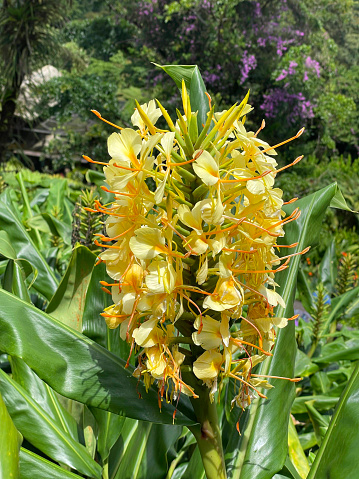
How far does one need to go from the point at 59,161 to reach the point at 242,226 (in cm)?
1597

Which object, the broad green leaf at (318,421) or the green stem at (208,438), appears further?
the broad green leaf at (318,421)

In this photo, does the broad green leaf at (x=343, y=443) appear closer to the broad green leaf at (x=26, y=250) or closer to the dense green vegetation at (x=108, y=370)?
the dense green vegetation at (x=108, y=370)

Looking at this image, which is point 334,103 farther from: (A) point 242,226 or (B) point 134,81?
(A) point 242,226

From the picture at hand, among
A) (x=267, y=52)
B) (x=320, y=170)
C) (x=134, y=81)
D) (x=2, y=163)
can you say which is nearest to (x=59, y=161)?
(x=134, y=81)

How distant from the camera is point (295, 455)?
137cm

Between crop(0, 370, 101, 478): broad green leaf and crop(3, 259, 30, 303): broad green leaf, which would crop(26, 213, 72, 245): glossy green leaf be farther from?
crop(0, 370, 101, 478): broad green leaf

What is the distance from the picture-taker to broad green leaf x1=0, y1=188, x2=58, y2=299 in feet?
5.92

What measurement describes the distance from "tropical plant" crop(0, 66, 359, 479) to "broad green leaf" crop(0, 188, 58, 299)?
369 millimetres

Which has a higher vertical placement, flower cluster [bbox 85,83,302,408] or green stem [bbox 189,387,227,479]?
flower cluster [bbox 85,83,302,408]

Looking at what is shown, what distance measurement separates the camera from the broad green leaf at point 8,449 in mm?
650

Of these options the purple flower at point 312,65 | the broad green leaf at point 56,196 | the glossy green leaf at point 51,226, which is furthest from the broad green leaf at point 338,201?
the purple flower at point 312,65

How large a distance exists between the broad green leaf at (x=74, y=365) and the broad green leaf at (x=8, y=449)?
144 mm

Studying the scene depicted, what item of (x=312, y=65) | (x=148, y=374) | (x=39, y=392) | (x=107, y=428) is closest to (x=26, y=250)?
(x=39, y=392)

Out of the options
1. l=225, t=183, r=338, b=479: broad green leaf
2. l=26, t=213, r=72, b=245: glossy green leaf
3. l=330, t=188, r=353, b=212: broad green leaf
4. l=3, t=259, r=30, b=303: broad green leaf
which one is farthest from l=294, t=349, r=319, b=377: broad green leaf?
l=26, t=213, r=72, b=245: glossy green leaf
